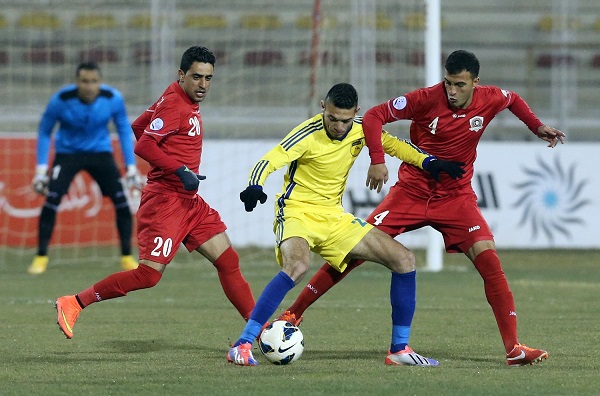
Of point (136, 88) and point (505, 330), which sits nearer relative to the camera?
point (505, 330)

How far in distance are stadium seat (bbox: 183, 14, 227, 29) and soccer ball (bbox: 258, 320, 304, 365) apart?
13.4 m

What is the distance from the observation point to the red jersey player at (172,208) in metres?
7.36

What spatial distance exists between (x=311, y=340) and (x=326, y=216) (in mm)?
1170

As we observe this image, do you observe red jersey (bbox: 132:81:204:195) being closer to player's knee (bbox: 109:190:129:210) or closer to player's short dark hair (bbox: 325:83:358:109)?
player's short dark hair (bbox: 325:83:358:109)

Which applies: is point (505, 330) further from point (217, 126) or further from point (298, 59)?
point (298, 59)

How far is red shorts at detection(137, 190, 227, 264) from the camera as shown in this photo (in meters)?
7.45

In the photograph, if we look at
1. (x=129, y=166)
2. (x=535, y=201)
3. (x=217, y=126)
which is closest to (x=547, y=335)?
(x=129, y=166)

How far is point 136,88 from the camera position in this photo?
18.6m

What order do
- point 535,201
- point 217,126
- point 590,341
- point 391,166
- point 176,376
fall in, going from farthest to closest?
point 217,126 < point 535,201 < point 391,166 < point 590,341 < point 176,376

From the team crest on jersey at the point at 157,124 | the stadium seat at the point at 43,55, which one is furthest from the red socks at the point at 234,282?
the stadium seat at the point at 43,55

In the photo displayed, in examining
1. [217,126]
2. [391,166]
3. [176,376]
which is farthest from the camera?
[217,126]

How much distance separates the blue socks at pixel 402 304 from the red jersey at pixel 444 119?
31.2 inches

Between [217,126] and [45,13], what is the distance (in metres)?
3.89

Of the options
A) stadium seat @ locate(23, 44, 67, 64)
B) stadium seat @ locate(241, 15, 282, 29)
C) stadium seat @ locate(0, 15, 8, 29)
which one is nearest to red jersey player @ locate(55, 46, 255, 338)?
stadium seat @ locate(23, 44, 67, 64)
